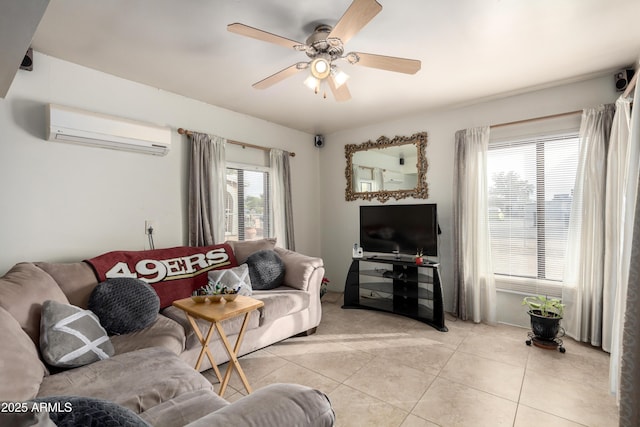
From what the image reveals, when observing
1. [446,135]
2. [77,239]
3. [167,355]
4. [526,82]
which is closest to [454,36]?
[526,82]

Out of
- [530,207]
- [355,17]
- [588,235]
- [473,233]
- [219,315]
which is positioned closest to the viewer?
[355,17]

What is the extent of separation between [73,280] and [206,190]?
1.45 m

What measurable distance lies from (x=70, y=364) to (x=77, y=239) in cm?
135

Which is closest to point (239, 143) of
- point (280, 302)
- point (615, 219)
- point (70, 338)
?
point (280, 302)

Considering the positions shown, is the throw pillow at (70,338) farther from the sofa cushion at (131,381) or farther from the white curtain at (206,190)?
the white curtain at (206,190)

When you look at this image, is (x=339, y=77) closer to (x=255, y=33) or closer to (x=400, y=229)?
(x=255, y=33)

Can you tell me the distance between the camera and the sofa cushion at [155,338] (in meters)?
1.83

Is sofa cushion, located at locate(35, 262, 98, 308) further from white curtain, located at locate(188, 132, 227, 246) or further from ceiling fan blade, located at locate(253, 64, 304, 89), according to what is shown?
ceiling fan blade, located at locate(253, 64, 304, 89)

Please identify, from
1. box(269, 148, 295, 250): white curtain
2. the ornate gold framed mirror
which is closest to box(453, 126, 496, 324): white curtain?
the ornate gold framed mirror

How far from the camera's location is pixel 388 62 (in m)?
2.00

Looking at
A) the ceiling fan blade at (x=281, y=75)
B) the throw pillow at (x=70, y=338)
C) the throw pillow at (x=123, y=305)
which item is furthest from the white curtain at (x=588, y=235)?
the throw pillow at (x=70, y=338)

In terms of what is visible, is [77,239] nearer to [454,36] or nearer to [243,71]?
[243,71]

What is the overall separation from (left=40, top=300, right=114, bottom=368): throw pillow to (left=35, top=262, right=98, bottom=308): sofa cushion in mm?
383

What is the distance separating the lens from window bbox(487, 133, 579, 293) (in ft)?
9.88
